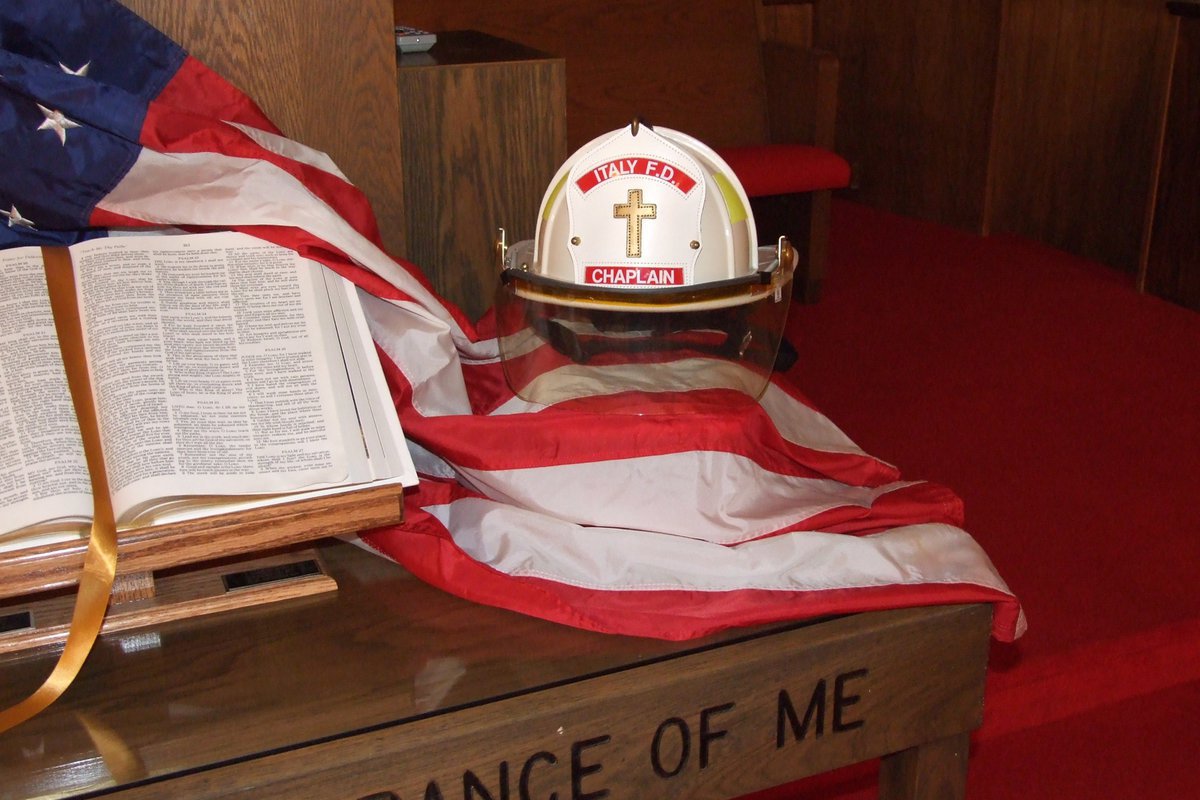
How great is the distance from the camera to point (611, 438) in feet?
3.25

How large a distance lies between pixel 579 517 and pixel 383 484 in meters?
0.18

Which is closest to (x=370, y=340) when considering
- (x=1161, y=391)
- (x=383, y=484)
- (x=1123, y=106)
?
(x=383, y=484)

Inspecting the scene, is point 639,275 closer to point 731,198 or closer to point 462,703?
point 731,198

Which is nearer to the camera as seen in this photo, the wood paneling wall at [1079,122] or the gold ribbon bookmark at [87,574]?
the gold ribbon bookmark at [87,574]

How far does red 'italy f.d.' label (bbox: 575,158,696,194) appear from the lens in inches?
40.1

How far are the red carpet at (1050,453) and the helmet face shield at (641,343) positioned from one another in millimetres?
745

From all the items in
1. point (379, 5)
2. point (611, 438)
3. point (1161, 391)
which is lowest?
point (1161, 391)

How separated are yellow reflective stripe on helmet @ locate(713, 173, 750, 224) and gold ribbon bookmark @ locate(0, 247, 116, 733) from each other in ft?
1.74

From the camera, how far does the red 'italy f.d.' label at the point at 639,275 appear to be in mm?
1025

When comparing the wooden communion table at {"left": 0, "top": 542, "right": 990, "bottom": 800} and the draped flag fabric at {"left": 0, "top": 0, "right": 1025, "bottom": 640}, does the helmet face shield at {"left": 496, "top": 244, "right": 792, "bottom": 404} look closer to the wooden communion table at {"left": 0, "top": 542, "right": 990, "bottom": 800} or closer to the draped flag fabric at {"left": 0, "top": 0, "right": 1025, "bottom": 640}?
the draped flag fabric at {"left": 0, "top": 0, "right": 1025, "bottom": 640}

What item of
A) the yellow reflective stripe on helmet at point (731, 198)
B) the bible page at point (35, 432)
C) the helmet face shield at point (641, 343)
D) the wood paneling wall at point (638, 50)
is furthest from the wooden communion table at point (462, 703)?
the wood paneling wall at point (638, 50)

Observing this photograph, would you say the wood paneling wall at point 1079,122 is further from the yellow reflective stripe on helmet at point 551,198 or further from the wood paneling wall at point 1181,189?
the yellow reflective stripe on helmet at point 551,198

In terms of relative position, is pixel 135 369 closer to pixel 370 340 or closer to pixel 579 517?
pixel 370 340

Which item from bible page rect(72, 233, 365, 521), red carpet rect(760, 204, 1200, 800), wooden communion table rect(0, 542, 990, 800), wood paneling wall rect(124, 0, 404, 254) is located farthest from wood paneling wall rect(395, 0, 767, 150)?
wooden communion table rect(0, 542, 990, 800)
